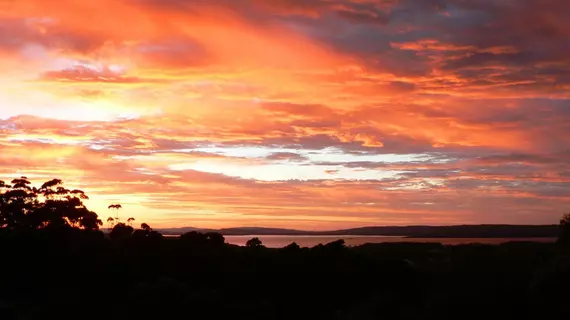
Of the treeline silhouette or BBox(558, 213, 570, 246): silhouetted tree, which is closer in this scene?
the treeline silhouette

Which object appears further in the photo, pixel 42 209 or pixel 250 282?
pixel 42 209

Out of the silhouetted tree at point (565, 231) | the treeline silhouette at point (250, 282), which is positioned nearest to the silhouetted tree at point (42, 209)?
the treeline silhouette at point (250, 282)

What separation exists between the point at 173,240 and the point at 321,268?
502 inches

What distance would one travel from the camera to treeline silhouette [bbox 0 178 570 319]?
30.8 m

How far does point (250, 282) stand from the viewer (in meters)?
40.3

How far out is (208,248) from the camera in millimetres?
48188

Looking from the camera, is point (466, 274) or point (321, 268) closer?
point (466, 274)

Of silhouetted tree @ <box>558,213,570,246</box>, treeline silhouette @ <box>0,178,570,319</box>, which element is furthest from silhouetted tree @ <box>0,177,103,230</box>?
silhouetted tree @ <box>558,213,570,246</box>

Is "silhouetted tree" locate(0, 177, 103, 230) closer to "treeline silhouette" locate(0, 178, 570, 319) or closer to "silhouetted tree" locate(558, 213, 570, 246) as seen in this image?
"treeline silhouette" locate(0, 178, 570, 319)

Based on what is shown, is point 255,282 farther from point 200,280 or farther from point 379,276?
point 379,276

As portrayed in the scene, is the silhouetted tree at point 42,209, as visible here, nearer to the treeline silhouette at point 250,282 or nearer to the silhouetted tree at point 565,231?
the treeline silhouette at point 250,282

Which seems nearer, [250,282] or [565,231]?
[250,282]

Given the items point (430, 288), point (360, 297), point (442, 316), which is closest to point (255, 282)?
point (360, 297)

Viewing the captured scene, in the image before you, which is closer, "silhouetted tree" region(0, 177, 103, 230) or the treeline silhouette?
the treeline silhouette
